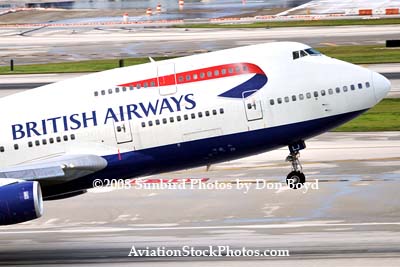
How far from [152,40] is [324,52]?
24.7 m

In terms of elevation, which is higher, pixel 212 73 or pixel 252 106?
pixel 212 73

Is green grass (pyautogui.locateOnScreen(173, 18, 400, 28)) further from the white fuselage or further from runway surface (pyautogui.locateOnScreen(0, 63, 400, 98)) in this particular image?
the white fuselage

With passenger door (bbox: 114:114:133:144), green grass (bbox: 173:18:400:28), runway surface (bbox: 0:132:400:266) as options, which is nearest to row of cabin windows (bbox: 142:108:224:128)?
passenger door (bbox: 114:114:133:144)

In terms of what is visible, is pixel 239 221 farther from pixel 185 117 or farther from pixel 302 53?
pixel 302 53

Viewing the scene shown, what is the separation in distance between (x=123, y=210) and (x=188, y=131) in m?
8.36

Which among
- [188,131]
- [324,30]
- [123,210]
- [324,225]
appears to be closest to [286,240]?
[324,225]

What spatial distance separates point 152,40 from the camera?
378ft

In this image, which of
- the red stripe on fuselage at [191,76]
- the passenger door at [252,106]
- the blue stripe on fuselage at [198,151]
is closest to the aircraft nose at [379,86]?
the blue stripe on fuselage at [198,151]

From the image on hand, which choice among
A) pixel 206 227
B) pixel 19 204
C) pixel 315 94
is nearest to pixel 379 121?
pixel 206 227

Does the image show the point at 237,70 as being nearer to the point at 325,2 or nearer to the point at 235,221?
the point at 235,221

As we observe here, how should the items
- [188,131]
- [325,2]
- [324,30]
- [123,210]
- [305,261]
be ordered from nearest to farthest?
[305,261] → [188,131] → [123,210] → [324,30] → [325,2]

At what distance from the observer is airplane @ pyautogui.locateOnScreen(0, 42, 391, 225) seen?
3984cm

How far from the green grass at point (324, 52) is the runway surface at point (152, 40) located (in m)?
3.76

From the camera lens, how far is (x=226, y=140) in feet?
132
